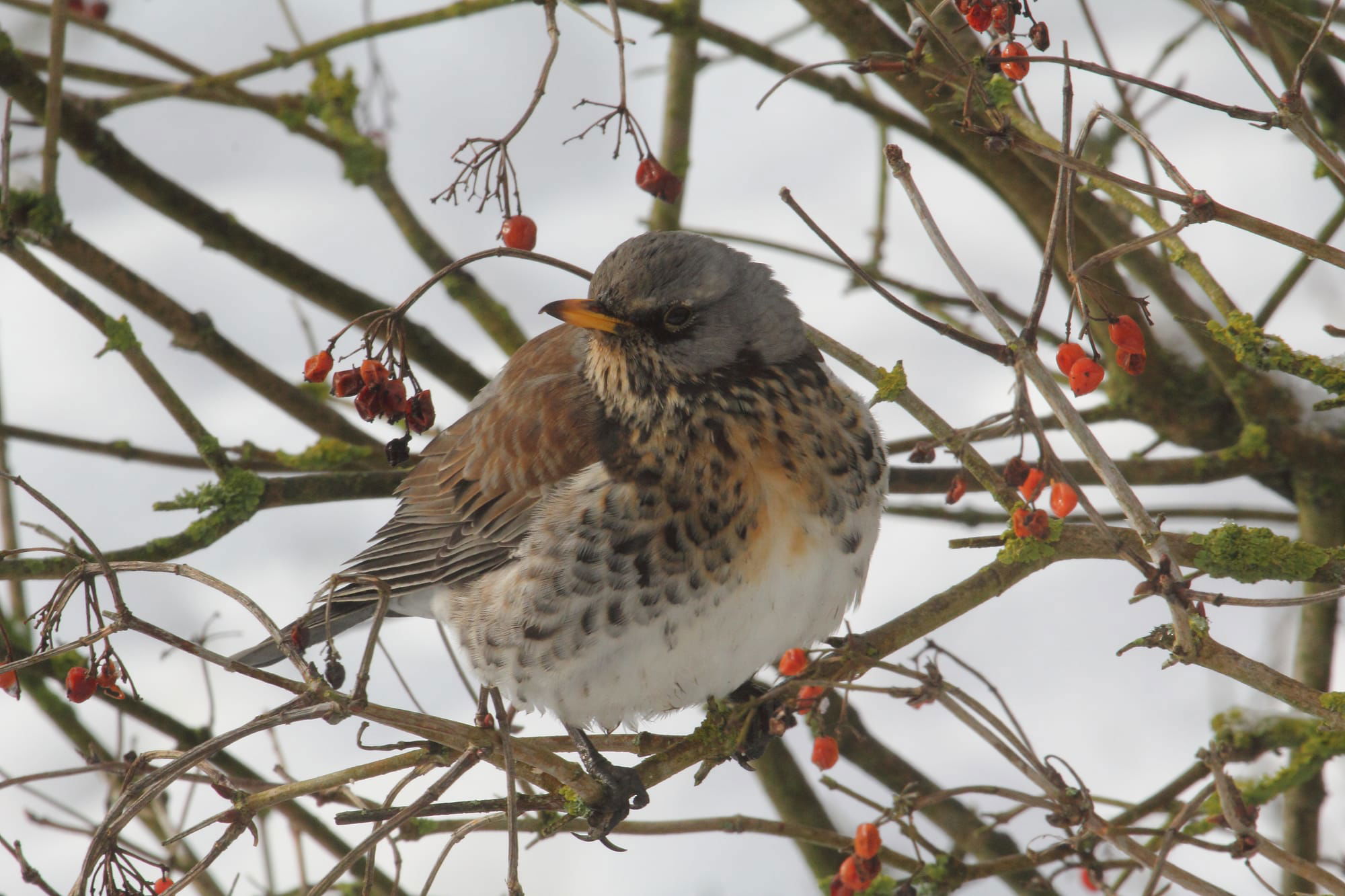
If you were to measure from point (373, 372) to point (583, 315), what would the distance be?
41 cm

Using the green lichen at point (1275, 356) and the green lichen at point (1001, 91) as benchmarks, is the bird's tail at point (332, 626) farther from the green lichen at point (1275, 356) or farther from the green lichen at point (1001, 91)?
the green lichen at point (1275, 356)

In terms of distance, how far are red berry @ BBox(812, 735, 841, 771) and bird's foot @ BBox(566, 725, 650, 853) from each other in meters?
0.36

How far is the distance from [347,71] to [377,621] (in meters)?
2.97

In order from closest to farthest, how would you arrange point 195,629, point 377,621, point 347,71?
point 377,621 → point 347,71 → point 195,629

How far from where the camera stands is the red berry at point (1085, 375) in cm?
206

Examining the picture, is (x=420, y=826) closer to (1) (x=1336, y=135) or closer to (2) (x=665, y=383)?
(2) (x=665, y=383)

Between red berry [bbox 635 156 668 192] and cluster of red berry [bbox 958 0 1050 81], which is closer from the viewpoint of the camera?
cluster of red berry [bbox 958 0 1050 81]

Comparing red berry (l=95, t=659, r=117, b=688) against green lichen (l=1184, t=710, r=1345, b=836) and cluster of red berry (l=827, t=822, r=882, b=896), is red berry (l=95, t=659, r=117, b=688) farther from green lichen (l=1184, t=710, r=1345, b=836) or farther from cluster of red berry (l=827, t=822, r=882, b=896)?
green lichen (l=1184, t=710, r=1345, b=836)

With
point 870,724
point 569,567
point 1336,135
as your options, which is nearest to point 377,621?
point 569,567

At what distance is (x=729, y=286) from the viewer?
254 centimetres

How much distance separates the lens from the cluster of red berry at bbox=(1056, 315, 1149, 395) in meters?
1.96

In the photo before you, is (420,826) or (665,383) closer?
(665,383)

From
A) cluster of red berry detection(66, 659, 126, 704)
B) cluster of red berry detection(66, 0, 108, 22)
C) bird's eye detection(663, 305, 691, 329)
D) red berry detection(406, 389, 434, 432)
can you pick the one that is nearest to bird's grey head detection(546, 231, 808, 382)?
bird's eye detection(663, 305, 691, 329)

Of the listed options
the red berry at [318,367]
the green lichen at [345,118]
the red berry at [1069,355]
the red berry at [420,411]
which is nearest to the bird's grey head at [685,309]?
the red berry at [420,411]
